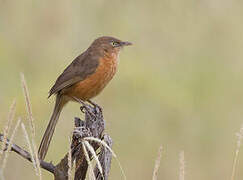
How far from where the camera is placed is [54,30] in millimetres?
8266

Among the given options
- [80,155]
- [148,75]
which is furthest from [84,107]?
[148,75]

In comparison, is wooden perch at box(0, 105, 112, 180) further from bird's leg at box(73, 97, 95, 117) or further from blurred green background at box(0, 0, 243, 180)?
blurred green background at box(0, 0, 243, 180)

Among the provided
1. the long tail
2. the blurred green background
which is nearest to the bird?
the long tail

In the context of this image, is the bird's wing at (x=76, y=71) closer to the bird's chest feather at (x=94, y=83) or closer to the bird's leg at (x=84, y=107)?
the bird's chest feather at (x=94, y=83)

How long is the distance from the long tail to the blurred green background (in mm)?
847

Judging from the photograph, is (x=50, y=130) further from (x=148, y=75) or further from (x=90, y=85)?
(x=148, y=75)

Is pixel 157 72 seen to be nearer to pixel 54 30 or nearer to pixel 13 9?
pixel 54 30

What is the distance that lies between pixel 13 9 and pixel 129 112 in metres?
1.96

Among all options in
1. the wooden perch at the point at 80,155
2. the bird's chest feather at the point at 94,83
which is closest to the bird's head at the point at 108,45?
→ the bird's chest feather at the point at 94,83

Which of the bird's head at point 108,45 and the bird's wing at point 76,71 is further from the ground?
Result: the bird's head at point 108,45

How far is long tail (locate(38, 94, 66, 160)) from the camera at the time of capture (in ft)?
17.5

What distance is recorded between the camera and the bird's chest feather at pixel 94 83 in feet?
21.4

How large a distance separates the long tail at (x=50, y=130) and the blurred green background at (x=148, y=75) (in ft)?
→ 2.78

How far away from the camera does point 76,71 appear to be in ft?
21.5
